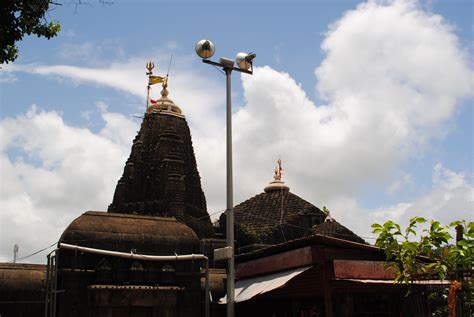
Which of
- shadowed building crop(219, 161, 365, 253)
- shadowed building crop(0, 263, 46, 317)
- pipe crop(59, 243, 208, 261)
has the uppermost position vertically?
shadowed building crop(219, 161, 365, 253)

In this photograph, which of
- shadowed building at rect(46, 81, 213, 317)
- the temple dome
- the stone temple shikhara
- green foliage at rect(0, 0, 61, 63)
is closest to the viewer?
green foliage at rect(0, 0, 61, 63)

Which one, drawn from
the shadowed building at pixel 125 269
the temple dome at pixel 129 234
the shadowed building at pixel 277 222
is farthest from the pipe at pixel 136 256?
the shadowed building at pixel 277 222

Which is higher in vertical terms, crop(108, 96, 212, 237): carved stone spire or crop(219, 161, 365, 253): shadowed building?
crop(108, 96, 212, 237): carved stone spire

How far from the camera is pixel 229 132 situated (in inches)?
497

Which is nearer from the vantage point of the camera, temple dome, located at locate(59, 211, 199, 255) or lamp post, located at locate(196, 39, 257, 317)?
lamp post, located at locate(196, 39, 257, 317)

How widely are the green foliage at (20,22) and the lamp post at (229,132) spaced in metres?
3.75

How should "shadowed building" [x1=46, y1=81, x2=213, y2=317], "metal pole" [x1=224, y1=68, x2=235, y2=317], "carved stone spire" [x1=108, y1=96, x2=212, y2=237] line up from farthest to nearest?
"carved stone spire" [x1=108, y1=96, x2=212, y2=237] → "shadowed building" [x1=46, y1=81, x2=213, y2=317] → "metal pole" [x1=224, y1=68, x2=235, y2=317]

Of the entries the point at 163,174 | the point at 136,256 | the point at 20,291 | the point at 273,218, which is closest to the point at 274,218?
the point at 273,218

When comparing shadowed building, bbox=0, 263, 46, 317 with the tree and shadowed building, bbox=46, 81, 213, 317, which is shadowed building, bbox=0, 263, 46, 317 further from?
the tree

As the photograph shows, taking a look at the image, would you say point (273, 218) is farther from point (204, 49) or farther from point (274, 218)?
point (204, 49)

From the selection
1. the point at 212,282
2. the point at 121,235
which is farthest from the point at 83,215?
the point at 212,282

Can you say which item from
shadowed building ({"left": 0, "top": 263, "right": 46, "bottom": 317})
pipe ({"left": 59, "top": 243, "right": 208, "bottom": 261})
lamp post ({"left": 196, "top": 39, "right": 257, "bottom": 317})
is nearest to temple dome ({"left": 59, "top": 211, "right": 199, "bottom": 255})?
pipe ({"left": 59, "top": 243, "right": 208, "bottom": 261})

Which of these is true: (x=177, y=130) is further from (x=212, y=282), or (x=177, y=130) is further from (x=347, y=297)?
(x=347, y=297)

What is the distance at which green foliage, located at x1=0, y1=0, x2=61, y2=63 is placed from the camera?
8867 mm
